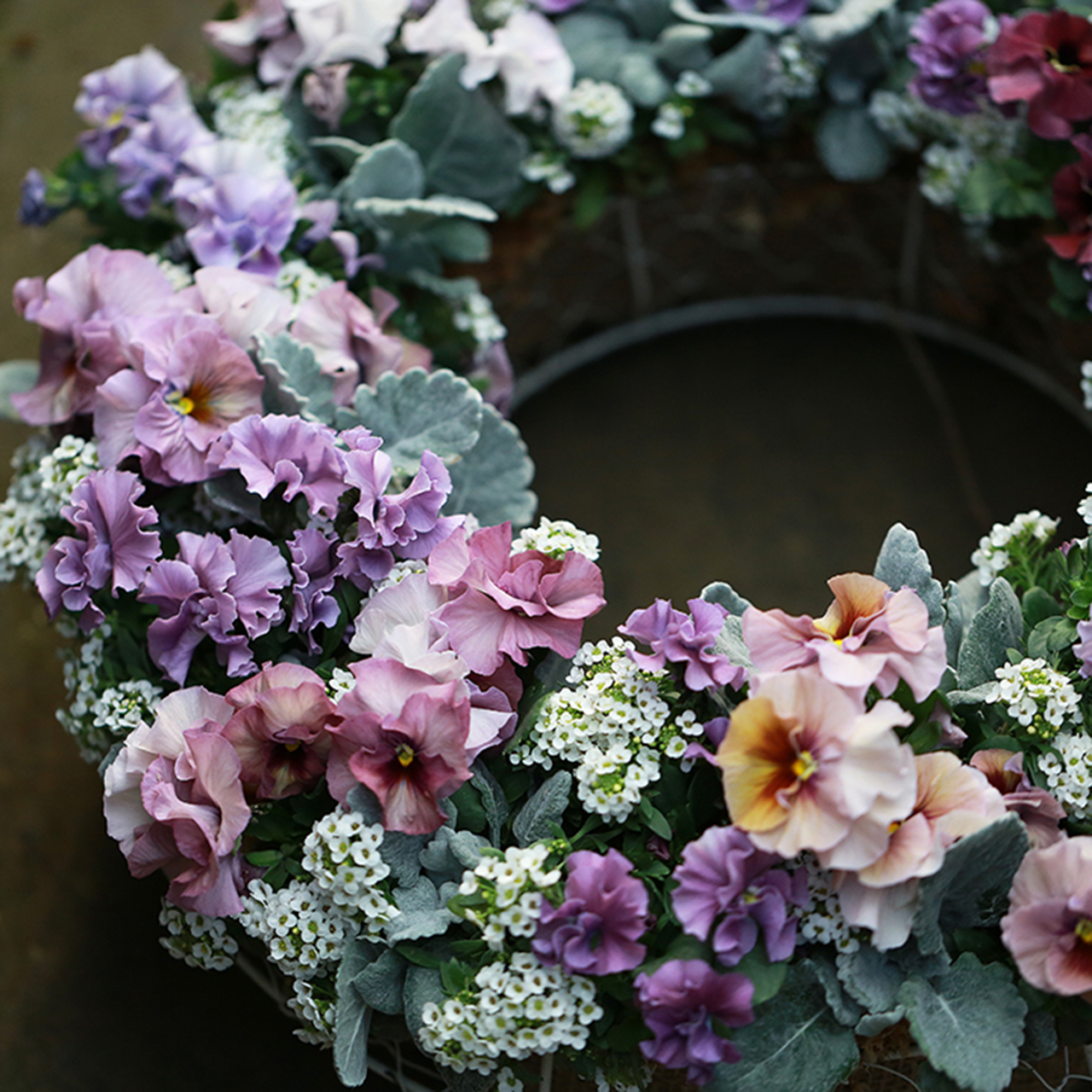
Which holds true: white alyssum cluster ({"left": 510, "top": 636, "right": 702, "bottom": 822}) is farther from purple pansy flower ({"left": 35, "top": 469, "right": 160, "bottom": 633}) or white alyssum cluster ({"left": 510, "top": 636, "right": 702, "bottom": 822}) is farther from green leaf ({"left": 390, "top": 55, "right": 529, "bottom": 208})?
green leaf ({"left": 390, "top": 55, "right": 529, "bottom": 208})

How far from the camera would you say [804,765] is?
93 cm

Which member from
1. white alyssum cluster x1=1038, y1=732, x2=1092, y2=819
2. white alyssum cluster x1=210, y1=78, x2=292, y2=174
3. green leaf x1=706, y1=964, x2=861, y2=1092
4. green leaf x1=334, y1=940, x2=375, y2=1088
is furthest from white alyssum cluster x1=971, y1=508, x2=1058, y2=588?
white alyssum cluster x1=210, y1=78, x2=292, y2=174

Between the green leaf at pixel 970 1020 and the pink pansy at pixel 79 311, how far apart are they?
3.08 ft

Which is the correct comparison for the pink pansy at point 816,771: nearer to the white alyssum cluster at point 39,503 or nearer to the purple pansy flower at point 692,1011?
the purple pansy flower at point 692,1011

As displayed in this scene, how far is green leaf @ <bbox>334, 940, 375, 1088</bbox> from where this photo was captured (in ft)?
3.25

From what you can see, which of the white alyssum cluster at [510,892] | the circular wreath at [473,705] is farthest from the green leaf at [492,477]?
the white alyssum cluster at [510,892]

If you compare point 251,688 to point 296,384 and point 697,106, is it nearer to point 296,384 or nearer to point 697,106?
point 296,384

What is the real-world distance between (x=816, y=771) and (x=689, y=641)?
15cm

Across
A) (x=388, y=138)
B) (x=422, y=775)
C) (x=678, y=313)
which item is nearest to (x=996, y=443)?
(x=678, y=313)

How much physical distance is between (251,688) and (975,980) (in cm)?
61

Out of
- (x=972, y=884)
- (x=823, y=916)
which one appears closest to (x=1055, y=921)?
(x=972, y=884)

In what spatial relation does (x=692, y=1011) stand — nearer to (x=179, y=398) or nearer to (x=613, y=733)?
(x=613, y=733)

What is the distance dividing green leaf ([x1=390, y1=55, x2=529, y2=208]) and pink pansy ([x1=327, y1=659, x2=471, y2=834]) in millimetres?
780

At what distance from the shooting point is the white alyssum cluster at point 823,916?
0.98 meters
